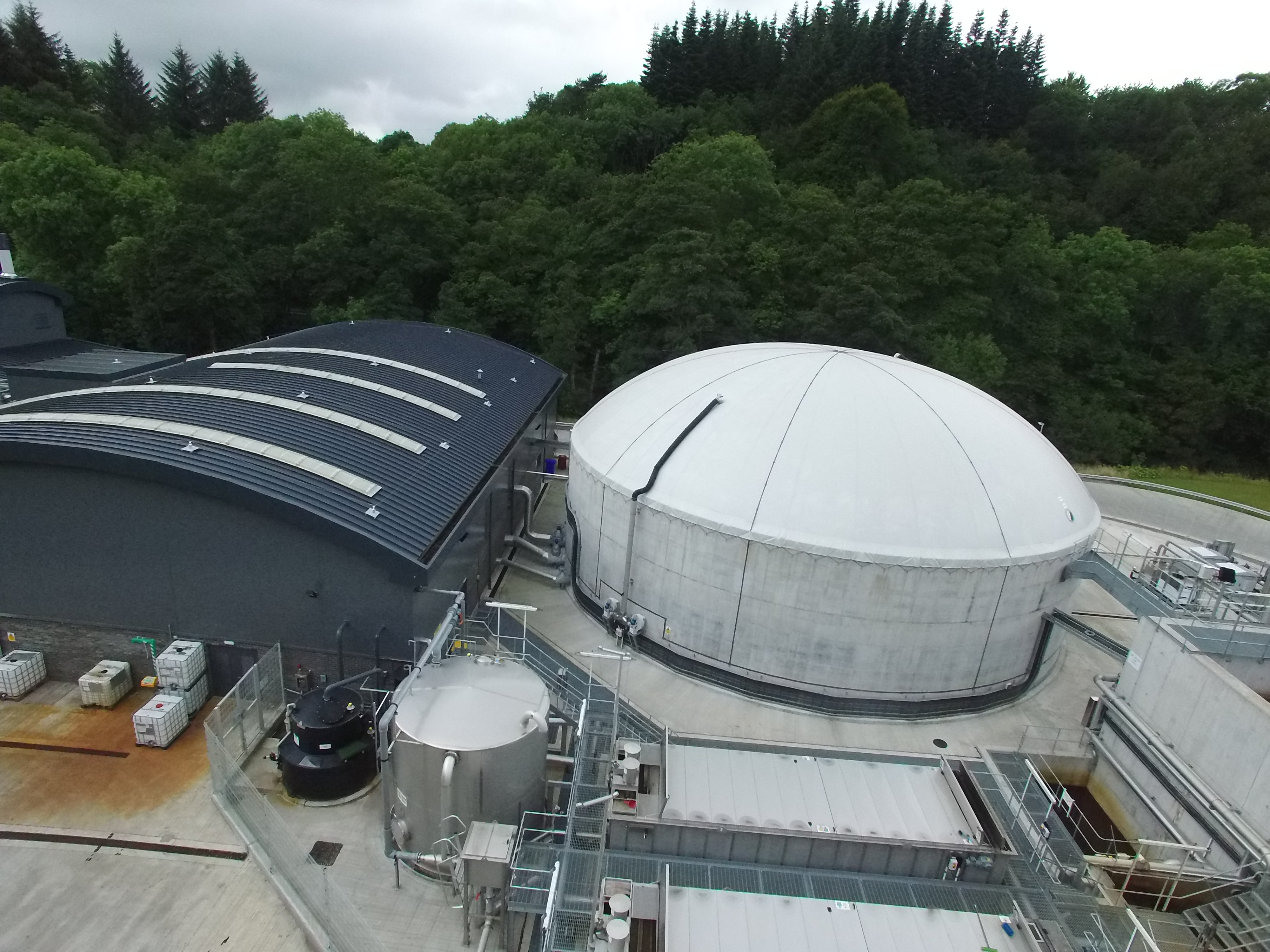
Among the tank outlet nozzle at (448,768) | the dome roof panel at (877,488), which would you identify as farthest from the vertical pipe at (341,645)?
the dome roof panel at (877,488)

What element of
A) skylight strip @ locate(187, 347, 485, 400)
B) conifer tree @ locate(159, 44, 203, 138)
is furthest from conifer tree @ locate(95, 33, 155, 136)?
skylight strip @ locate(187, 347, 485, 400)

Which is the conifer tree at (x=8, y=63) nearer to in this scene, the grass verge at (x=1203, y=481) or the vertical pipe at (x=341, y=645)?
the vertical pipe at (x=341, y=645)

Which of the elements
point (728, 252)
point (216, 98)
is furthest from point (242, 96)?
point (728, 252)

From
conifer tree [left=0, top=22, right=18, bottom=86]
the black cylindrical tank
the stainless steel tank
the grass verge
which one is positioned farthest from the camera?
conifer tree [left=0, top=22, right=18, bottom=86]

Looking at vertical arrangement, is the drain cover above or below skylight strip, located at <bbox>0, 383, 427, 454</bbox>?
below

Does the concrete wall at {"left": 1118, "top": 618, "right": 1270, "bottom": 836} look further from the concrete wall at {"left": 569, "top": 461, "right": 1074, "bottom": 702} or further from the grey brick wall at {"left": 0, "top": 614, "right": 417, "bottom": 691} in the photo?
the grey brick wall at {"left": 0, "top": 614, "right": 417, "bottom": 691}

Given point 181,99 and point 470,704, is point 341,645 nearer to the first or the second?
point 470,704
